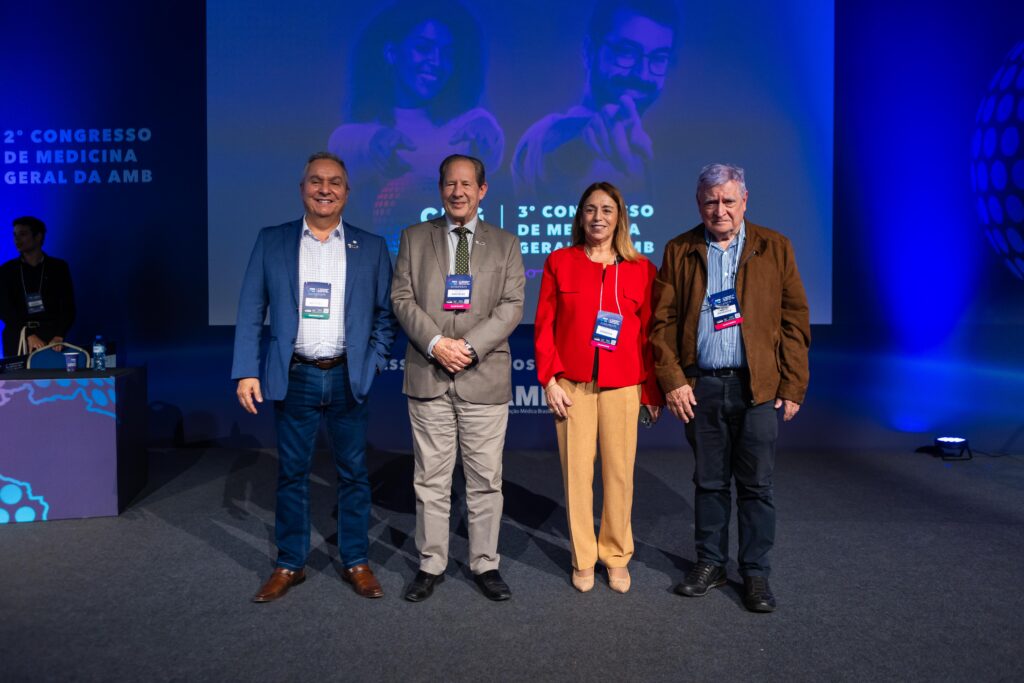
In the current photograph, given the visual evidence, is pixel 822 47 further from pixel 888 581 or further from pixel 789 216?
pixel 888 581

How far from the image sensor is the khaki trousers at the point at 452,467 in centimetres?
266

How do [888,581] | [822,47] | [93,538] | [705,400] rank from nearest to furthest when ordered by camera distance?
[705,400]
[888,581]
[93,538]
[822,47]

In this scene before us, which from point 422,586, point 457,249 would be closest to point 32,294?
point 457,249

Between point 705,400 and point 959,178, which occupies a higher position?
point 959,178

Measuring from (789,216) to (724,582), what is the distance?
3182mm

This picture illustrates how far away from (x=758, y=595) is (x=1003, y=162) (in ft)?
13.2

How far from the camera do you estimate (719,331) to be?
2555mm

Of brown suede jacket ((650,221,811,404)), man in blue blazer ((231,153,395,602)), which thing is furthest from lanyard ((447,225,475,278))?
brown suede jacket ((650,221,811,404))

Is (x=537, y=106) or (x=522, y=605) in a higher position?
(x=537, y=106)

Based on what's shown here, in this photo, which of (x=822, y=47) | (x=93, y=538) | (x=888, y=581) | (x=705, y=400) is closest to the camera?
(x=705, y=400)

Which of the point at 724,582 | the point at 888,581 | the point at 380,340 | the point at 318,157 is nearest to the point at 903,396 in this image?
the point at 888,581

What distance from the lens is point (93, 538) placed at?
3.33 m

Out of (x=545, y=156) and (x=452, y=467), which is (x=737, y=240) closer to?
(x=452, y=467)

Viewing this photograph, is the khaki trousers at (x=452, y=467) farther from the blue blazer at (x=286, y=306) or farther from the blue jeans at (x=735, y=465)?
the blue jeans at (x=735, y=465)
